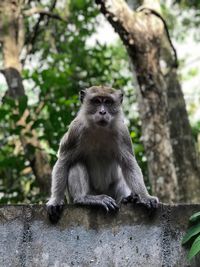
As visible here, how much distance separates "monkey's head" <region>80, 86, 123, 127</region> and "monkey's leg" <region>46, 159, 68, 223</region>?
548mm

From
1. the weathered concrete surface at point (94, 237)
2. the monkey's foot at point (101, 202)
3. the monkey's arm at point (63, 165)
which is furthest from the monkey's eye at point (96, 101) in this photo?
the weathered concrete surface at point (94, 237)

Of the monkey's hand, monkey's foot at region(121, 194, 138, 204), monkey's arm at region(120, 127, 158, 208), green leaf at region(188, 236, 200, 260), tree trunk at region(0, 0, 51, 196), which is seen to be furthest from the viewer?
tree trunk at region(0, 0, 51, 196)

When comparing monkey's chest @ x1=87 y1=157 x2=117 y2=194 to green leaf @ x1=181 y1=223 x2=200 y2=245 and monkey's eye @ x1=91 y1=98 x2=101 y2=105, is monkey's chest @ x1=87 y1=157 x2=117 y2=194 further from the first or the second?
green leaf @ x1=181 y1=223 x2=200 y2=245

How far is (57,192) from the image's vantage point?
178 inches

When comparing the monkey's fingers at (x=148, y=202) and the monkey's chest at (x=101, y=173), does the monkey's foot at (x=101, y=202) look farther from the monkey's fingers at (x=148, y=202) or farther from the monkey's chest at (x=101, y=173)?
the monkey's chest at (x=101, y=173)

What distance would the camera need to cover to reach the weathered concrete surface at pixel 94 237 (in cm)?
382

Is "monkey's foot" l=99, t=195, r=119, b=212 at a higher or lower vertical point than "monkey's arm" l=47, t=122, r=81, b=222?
lower

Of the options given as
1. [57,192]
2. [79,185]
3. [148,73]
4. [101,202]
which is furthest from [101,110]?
[148,73]

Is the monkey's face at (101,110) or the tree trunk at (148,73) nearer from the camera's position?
the monkey's face at (101,110)

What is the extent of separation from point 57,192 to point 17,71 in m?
3.62

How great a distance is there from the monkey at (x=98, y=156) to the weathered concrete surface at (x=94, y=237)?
0.60 metres

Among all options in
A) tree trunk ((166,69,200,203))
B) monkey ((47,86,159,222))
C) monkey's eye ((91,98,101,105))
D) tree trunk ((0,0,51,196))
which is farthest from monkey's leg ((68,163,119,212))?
tree trunk ((166,69,200,203))

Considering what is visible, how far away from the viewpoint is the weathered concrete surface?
3816 mm

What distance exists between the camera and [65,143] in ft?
16.0
